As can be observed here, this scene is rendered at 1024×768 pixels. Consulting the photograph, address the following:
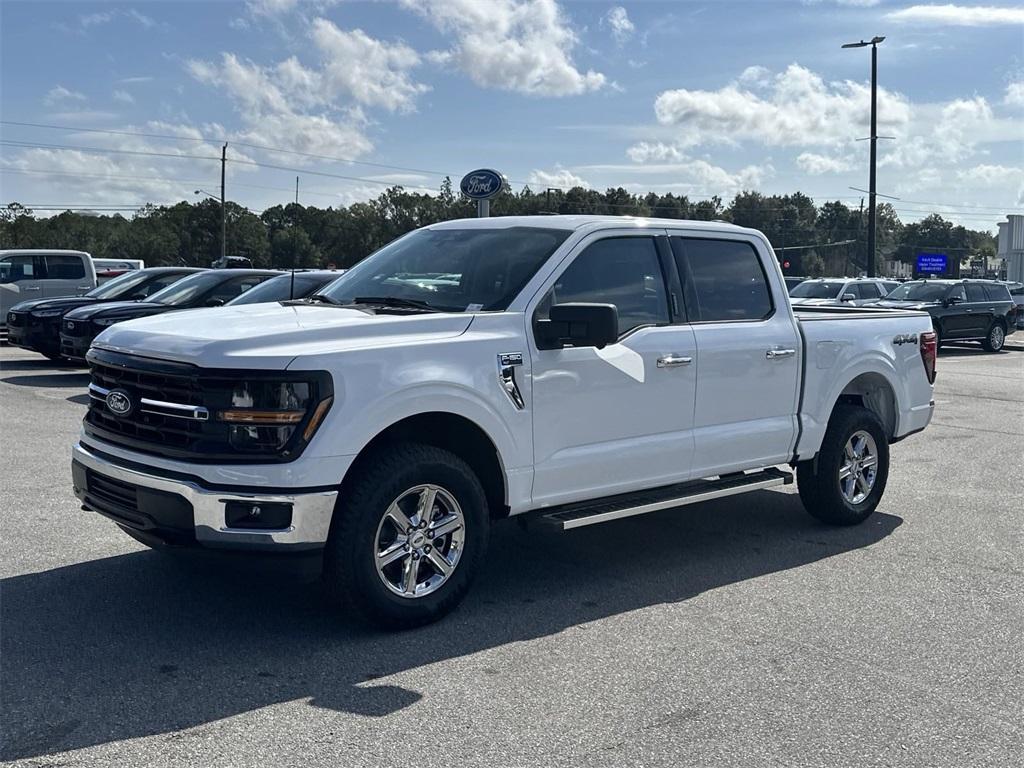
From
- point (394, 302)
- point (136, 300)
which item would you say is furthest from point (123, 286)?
point (394, 302)

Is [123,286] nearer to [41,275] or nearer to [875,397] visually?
[41,275]

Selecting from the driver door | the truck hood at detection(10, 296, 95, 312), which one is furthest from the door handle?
the truck hood at detection(10, 296, 95, 312)

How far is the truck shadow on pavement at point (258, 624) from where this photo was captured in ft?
13.9

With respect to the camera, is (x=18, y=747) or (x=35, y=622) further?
(x=35, y=622)

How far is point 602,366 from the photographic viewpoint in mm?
5777

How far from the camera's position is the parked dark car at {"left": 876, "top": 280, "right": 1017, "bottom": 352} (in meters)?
24.7

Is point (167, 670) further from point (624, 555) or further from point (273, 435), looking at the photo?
point (624, 555)

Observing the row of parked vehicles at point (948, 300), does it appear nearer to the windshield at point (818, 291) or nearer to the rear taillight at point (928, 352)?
the windshield at point (818, 291)

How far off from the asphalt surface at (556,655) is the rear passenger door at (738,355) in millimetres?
680

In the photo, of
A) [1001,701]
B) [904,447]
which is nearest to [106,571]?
[1001,701]

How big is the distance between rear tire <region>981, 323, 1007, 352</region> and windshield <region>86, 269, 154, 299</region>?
18.5 metres

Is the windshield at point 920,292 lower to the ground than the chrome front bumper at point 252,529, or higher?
higher

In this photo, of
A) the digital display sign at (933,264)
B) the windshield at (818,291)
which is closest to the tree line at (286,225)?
the digital display sign at (933,264)

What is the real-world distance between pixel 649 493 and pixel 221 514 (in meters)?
2.50
